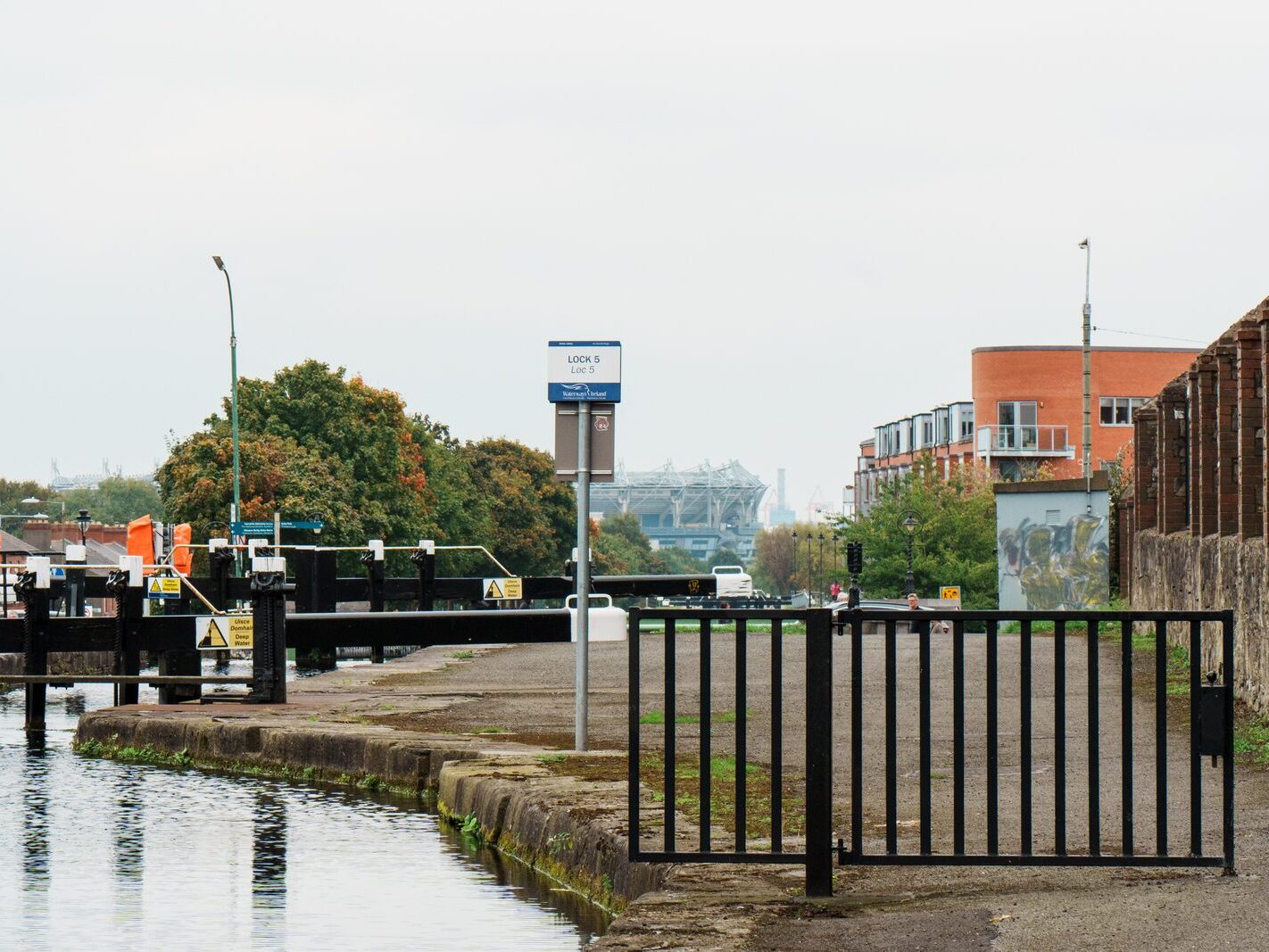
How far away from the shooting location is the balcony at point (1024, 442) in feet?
318

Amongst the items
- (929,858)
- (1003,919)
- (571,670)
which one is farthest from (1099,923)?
(571,670)

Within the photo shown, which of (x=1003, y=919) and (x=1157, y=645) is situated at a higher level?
(x=1157, y=645)

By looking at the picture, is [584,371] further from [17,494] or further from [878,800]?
[17,494]

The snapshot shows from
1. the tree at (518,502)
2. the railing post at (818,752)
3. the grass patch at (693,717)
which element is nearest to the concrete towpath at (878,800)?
the grass patch at (693,717)

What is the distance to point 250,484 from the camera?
59.1 metres

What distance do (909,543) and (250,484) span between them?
2361cm

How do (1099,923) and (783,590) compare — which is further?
(783,590)

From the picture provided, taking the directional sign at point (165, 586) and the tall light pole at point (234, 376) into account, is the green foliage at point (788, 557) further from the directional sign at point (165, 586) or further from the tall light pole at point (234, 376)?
the directional sign at point (165, 586)

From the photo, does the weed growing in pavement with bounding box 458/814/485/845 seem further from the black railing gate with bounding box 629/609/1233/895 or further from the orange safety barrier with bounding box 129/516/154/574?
the orange safety barrier with bounding box 129/516/154/574

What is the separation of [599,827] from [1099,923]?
2876 mm

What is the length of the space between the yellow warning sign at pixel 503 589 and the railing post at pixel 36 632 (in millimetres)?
11043

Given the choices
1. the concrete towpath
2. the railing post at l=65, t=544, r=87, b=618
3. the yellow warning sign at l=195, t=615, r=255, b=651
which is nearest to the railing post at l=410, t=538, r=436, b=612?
the railing post at l=65, t=544, r=87, b=618

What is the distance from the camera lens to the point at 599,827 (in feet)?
27.8

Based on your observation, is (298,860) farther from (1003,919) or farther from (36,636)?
(36,636)
